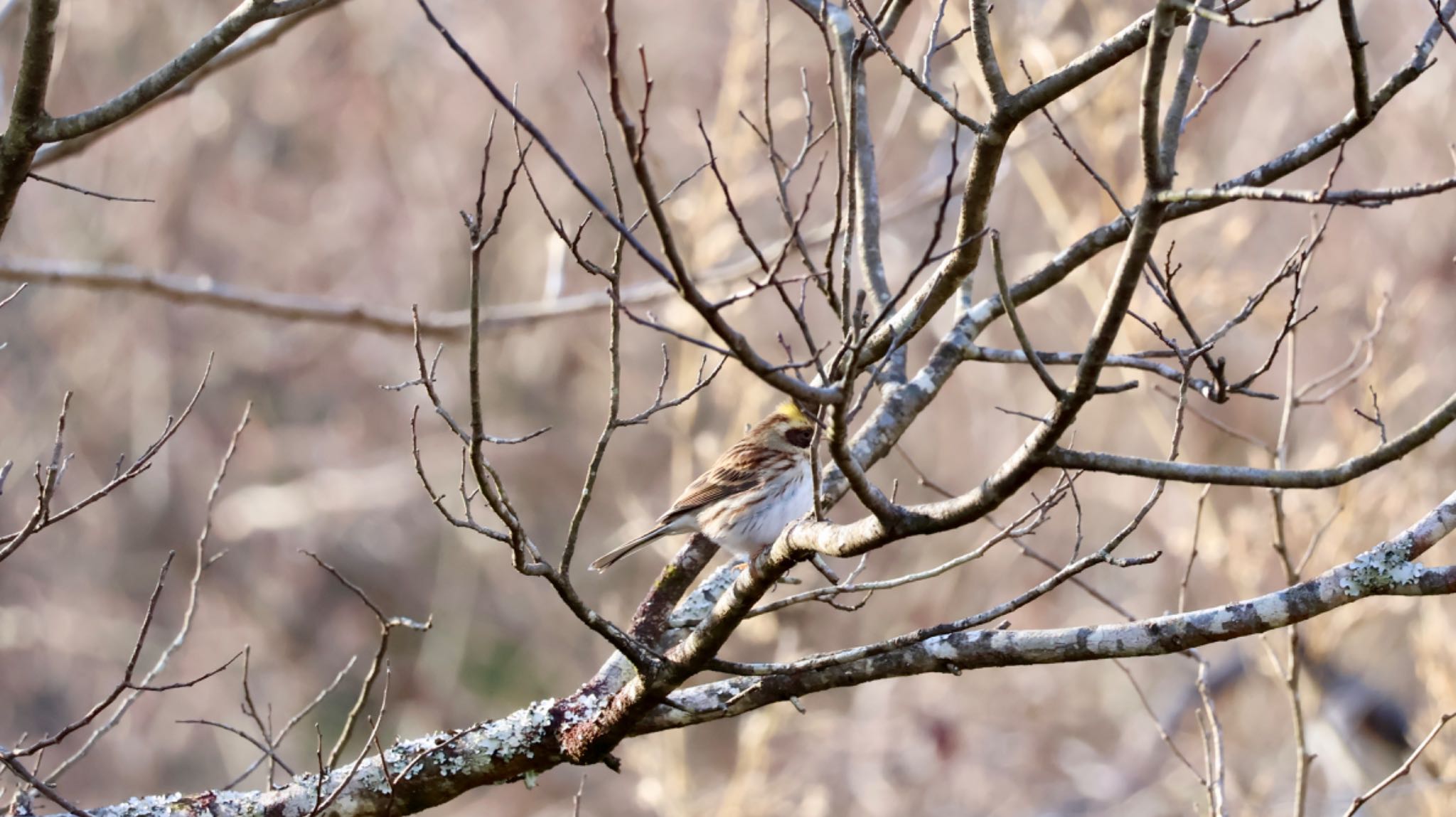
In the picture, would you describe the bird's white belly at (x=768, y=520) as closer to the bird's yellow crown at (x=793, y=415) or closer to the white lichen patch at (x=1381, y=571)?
the bird's yellow crown at (x=793, y=415)

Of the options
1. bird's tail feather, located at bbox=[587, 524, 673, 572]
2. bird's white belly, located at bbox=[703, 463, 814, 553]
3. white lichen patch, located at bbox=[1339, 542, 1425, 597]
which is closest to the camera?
white lichen patch, located at bbox=[1339, 542, 1425, 597]

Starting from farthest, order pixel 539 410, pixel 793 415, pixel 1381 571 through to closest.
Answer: pixel 539 410 → pixel 793 415 → pixel 1381 571

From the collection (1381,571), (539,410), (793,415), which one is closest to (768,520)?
(793,415)

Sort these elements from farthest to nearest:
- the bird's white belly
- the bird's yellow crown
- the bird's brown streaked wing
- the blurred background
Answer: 1. the blurred background
2. the bird's yellow crown
3. the bird's brown streaked wing
4. the bird's white belly

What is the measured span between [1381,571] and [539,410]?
→ 9566mm

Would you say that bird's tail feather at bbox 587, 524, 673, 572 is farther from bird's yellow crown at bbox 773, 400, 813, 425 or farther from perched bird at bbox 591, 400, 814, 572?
bird's yellow crown at bbox 773, 400, 813, 425

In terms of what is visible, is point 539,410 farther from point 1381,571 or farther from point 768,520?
point 1381,571

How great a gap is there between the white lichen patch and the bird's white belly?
7.18 feet

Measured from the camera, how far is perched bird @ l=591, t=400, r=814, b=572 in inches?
180

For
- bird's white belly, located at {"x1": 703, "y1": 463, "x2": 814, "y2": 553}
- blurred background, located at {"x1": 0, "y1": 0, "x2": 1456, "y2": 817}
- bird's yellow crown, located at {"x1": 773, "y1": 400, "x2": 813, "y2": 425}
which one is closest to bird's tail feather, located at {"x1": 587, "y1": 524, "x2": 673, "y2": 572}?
bird's white belly, located at {"x1": 703, "y1": 463, "x2": 814, "y2": 553}

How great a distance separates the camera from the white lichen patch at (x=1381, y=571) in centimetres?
240

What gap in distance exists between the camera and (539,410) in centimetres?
1151

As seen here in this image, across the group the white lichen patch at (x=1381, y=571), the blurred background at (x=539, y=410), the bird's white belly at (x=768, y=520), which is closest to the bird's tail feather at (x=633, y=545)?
the bird's white belly at (x=768, y=520)

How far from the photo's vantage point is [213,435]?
1191cm
